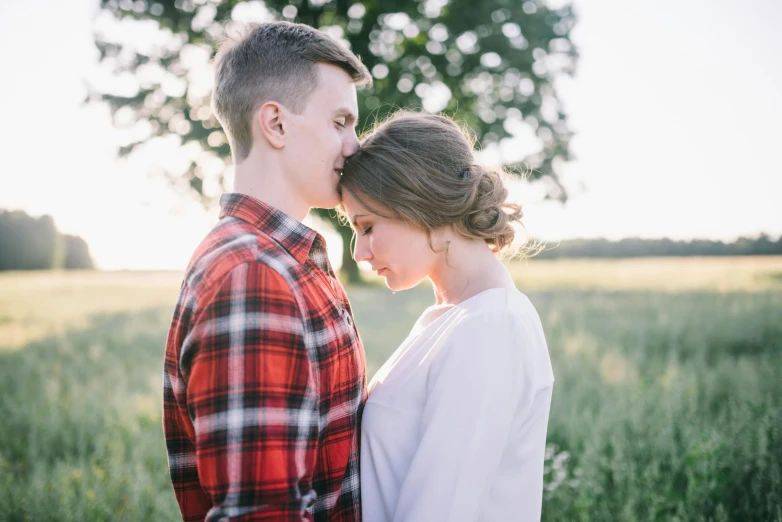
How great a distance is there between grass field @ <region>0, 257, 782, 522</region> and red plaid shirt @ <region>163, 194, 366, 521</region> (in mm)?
2498

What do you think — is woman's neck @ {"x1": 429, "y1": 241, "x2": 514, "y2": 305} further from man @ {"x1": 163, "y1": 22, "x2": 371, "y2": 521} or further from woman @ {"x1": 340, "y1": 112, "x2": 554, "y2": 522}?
man @ {"x1": 163, "y1": 22, "x2": 371, "y2": 521}

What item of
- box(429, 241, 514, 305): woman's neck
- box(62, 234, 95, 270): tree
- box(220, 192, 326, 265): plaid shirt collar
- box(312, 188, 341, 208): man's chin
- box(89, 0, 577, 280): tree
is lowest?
box(62, 234, 95, 270): tree

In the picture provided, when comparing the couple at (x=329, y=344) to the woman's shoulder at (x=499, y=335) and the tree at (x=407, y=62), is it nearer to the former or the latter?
the woman's shoulder at (x=499, y=335)

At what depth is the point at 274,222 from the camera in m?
1.69

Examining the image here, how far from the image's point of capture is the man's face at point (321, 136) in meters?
1.79

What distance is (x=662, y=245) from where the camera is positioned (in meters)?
40.0

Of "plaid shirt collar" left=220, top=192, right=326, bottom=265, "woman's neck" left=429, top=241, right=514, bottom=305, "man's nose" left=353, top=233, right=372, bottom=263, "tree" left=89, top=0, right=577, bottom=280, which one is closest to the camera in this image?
"plaid shirt collar" left=220, top=192, right=326, bottom=265

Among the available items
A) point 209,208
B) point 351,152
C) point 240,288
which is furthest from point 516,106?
point 240,288

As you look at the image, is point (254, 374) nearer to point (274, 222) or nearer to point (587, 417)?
point (274, 222)

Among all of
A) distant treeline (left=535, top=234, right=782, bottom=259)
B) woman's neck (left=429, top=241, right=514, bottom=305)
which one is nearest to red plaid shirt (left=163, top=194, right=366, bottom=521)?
woman's neck (left=429, top=241, right=514, bottom=305)

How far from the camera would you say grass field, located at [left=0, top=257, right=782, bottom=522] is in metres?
3.47

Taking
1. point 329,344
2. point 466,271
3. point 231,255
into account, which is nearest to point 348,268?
point 466,271

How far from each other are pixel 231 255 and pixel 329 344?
0.41m

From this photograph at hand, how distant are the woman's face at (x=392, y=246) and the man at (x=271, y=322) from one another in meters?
0.18
